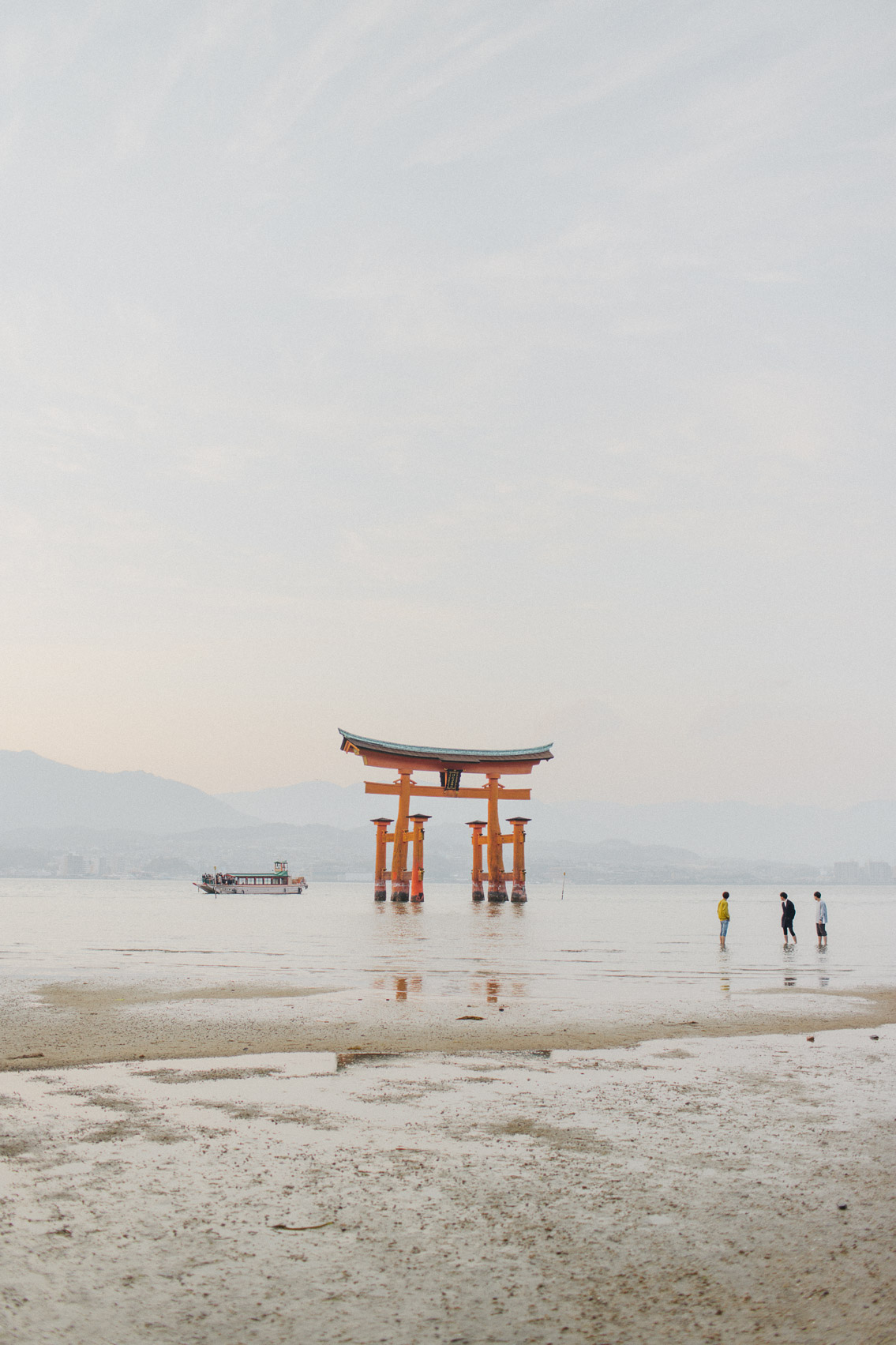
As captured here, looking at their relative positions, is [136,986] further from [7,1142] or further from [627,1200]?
[627,1200]

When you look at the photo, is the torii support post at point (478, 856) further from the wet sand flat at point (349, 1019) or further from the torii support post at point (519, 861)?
the wet sand flat at point (349, 1019)

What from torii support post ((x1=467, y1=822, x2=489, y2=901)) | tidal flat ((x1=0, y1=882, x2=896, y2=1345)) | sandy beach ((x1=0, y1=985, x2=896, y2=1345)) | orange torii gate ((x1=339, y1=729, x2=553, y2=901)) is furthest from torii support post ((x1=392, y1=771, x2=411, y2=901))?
sandy beach ((x1=0, y1=985, x2=896, y2=1345))

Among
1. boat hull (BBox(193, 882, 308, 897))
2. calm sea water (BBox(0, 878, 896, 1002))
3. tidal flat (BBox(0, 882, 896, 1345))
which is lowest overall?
boat hull (BBox(193, 882, 308, 897))

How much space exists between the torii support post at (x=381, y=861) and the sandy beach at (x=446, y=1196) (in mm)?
46092

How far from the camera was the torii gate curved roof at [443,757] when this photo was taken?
4591cm

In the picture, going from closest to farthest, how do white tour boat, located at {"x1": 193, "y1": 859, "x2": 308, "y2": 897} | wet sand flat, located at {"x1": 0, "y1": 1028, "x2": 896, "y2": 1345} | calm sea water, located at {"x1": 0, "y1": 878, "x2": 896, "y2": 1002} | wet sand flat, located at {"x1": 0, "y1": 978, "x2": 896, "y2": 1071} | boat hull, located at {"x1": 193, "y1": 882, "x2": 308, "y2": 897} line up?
wet sand flat, located at {"x1": 0, "y1": 1028, "x2": 896, "y2": 1345}, wet sand flat, located at {"x1": 0, "y1": 978, "x2": 896, "y2": 1071}, calm sea water, located at {"x1": 0, "y1": 878, "x2": 896, "y2": 1002}, white tour boat, located at {"x1": 193, "y1": 859, "x2": 308, "y2": 897}, boat hull, located at {"x1": 193, "y1": 882, "x2": 308, "y2": 897}

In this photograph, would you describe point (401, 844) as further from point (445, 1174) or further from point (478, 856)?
point (445, 1174)

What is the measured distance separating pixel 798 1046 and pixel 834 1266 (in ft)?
17.5

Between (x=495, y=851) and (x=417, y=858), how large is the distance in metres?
4.85

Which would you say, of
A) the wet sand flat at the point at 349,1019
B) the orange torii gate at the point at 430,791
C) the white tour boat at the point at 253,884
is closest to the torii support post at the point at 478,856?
the orange torii gate at the point at 430,791

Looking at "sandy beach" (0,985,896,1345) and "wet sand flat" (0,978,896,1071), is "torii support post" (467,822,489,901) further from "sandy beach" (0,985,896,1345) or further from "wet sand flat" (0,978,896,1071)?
"sandy beach" (0,985,896,1345)

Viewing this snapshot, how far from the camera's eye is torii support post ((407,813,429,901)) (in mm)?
49281

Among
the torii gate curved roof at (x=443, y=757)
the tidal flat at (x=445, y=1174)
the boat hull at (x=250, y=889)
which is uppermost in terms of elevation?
the torii gate curved roof at (x=443, y=757)

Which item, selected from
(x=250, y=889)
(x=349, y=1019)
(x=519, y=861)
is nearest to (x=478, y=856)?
(x=519, y=861)
